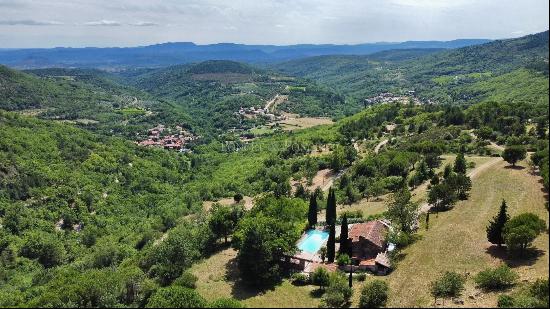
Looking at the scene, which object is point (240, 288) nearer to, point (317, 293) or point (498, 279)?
point (317, 293)

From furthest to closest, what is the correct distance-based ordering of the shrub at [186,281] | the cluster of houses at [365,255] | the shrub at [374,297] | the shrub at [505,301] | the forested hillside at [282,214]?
the cluster of houses at [365,255] < the shrub at [186,281] < the forested hillside at [282,214] < the shrub at [374,297] < the shrub at [505,301]

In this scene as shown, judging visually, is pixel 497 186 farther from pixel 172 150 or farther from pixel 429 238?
pixel 172 150

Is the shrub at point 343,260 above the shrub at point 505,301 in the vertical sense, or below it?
below

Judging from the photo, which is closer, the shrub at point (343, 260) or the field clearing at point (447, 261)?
the field clearing at point (447, 261)

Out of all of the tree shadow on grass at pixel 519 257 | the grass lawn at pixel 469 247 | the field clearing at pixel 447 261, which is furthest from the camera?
the tree shadow on grass at pixel 519 257

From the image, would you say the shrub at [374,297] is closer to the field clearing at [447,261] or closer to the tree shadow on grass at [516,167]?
the field clearing at [447,261]

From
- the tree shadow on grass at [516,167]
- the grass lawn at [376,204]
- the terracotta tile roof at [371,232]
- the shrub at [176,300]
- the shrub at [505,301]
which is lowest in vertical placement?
the grass lawn at [376,204]

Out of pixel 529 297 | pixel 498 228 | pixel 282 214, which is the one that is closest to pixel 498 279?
pixel 529 297

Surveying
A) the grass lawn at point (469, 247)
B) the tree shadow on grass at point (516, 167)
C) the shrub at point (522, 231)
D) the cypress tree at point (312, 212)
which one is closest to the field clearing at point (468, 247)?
the grass lawn at point (469, 247)

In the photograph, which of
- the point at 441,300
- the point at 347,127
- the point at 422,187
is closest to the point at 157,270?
the point at 441,300
